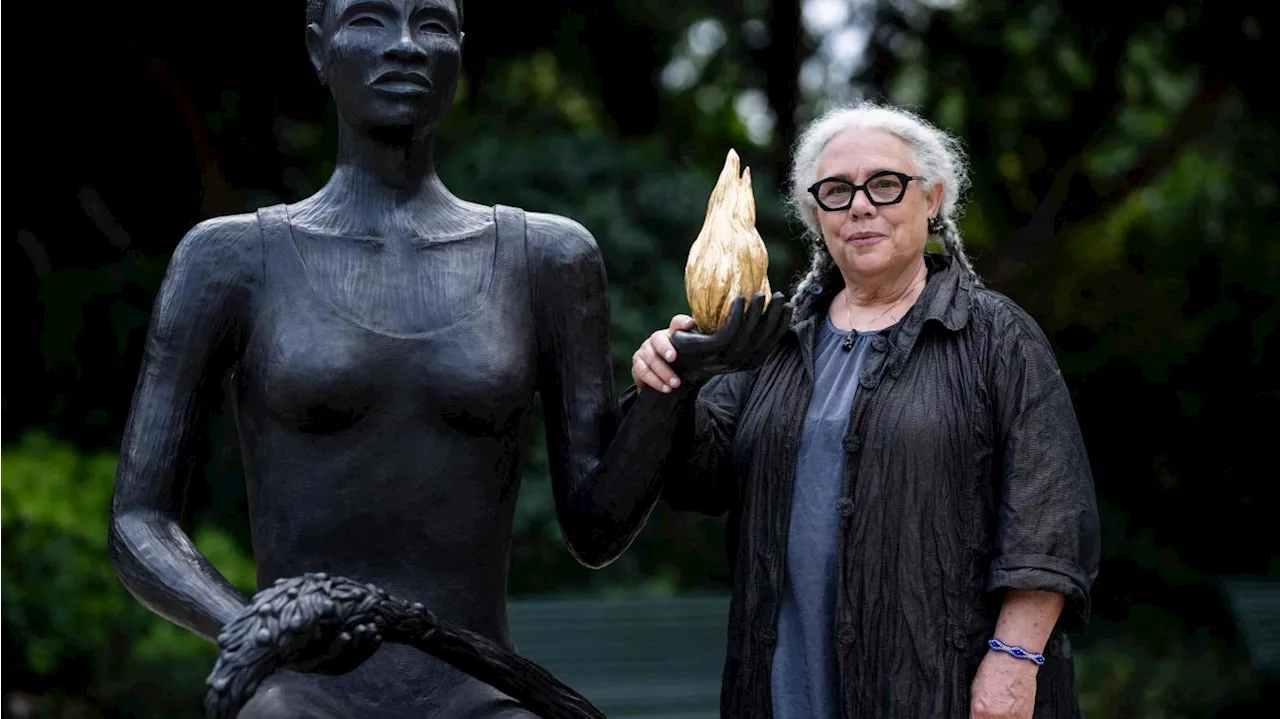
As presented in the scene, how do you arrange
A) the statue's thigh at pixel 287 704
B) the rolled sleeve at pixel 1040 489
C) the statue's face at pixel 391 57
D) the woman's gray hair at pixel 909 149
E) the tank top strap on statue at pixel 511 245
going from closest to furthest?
the statue's thigh at pixel 287 704 < the statue's face at pixel 391 57 < the tank top strap on statue at pixel 511 245 < the rolled sleeve at pixel 1040 489 < the woman's gray hair at pixel 909 149

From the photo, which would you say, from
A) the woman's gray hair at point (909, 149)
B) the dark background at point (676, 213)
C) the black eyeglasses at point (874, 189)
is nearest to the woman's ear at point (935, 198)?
the woman's gray hair at point (909, 149)

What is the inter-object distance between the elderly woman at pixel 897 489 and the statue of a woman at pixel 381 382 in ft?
1.11

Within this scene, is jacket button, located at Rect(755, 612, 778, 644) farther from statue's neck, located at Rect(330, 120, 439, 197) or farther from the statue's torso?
statue's neck, located at Rect(330, 120, 439, 197)

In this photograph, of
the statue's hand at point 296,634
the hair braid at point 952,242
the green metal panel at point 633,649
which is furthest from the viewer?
the green metal panel at point 633,649

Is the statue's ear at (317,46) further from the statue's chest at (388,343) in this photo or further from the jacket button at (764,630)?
the jacket button at (764,630)

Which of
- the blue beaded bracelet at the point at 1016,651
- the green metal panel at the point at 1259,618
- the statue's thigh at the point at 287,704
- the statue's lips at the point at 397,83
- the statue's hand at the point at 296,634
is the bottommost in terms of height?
the green metal panel at the point at 1259,618

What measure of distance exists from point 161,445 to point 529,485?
433 centimetres

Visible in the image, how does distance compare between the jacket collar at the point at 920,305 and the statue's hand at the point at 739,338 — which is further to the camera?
the jacket collar at the point at 920,305

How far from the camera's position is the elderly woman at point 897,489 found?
11.6 ft

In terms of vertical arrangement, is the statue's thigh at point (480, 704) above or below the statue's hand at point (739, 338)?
below

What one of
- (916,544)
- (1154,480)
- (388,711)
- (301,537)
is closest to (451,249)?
(301,537)

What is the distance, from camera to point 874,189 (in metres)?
3.71

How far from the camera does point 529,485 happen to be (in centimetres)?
744

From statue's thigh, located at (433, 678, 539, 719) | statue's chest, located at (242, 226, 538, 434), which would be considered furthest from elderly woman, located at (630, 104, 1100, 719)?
statue's thigh, located at (433, 678, 539, 719)
